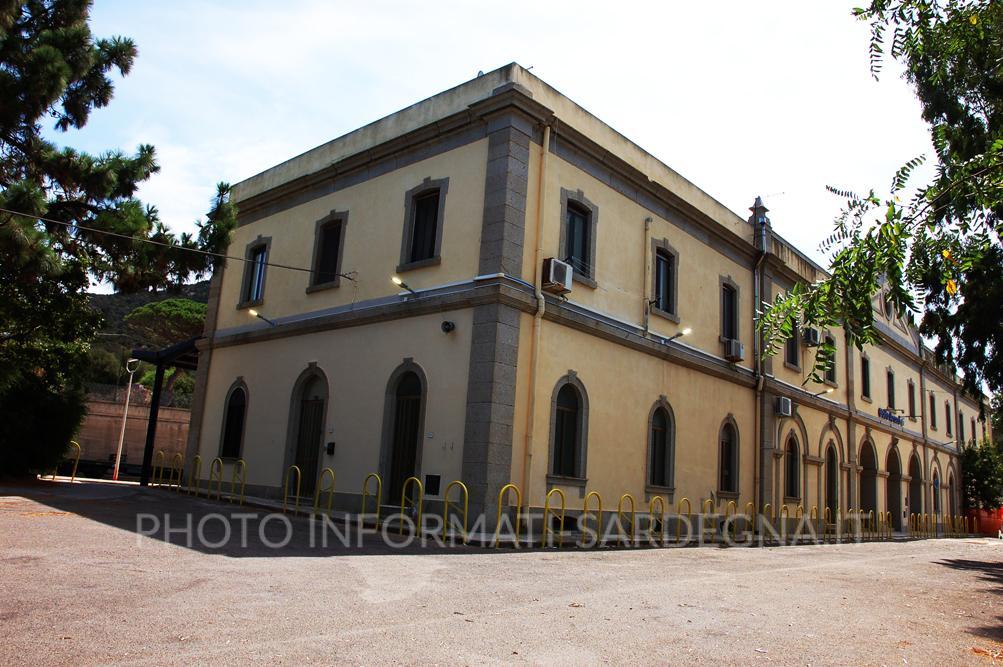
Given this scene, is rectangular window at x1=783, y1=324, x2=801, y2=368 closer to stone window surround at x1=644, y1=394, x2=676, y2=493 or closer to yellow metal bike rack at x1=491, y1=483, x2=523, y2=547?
stone window surround at x1=644, y1=394, x2=676, y2=493

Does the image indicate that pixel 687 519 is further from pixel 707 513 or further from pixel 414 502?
pixel 414 502

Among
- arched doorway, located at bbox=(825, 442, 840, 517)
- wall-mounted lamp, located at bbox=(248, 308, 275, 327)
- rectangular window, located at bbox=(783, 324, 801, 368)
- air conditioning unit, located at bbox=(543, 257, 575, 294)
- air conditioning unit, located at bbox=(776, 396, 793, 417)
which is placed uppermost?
rectangular window, located at bbox=(783, 324, 801, 368)

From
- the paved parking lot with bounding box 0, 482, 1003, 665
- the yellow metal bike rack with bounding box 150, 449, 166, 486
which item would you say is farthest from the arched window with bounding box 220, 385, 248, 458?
the paved parking lot with bounding box 0, 482, 1003, 665

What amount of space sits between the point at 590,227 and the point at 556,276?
2.12 meters

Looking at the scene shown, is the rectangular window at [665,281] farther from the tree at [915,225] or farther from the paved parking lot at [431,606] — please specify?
the tree at [915,225]

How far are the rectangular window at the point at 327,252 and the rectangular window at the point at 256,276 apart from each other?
7.75ft

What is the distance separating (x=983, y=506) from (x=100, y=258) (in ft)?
135

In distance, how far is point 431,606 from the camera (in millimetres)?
6770

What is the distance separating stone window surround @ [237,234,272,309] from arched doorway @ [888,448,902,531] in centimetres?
2471

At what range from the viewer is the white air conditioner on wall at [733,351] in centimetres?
2023

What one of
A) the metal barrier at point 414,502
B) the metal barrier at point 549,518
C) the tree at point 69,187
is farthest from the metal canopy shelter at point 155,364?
the metal barrier at point 549,518

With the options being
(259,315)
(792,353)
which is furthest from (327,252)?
(792,353)

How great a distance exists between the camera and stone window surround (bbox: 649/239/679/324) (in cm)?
1786

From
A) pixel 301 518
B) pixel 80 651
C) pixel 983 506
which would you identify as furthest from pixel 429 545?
pixel 983 506
